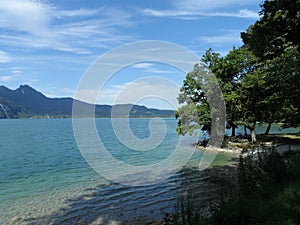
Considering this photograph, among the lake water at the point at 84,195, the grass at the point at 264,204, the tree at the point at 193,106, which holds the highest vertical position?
the tree at the point at 193,106

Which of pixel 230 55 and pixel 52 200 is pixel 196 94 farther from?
pixel 52 200

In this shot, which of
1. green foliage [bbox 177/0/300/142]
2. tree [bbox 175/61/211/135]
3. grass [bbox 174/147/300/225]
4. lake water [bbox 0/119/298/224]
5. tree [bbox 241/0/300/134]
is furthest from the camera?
tree [bbox 175/61/211/135]

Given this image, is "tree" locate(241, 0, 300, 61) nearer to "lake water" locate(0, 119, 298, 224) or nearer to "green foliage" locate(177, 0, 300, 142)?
"green foliage" locate(177, 0, 300, 142)

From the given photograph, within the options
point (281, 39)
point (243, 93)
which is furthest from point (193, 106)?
point (281, 39)

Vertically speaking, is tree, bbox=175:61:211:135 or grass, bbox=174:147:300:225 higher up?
tree, bbox=175:61:211:135

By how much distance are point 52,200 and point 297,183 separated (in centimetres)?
1346

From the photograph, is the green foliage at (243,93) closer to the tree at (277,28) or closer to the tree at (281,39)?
the tree at (281,39)

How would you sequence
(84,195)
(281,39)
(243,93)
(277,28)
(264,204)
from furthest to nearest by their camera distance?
A: (243,93), (84,195), (281,39), (277,28), (264,204)

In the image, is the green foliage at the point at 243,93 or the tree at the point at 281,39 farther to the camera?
the green foliage at the point at 243,93

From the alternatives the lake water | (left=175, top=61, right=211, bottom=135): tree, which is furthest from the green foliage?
the lake water

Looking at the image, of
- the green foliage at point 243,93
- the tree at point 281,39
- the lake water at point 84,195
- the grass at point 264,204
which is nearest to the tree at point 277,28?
the tree at point 281,39

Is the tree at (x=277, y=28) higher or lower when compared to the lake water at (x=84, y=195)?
higher

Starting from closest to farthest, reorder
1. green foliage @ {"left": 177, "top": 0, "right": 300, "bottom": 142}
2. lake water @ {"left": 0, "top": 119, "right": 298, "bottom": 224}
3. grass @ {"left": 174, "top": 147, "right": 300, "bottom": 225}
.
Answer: grass @ {"left": 174, "top": 147, "right": 300, "bottom": 225} < lake water @ {"left": 0, "top": 119, "right": 298, "bottom": 224} < green foliage @ {"left": 177, "top": 0, "right": 300, "bottom": 142}

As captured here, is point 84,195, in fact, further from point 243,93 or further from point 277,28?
point 243,93
